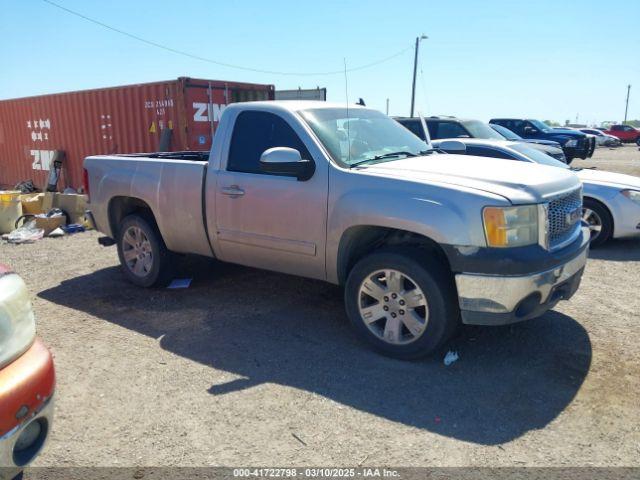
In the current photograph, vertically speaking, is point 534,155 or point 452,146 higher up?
point 452,146

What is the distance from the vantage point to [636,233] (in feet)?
22.9

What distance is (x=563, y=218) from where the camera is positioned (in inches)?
150

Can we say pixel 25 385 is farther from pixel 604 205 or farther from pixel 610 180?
pixel 610 180

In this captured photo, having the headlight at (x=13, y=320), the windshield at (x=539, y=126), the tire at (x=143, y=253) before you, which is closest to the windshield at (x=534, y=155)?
the tire at (x=143, y=253)

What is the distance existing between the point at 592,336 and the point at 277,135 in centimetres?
309

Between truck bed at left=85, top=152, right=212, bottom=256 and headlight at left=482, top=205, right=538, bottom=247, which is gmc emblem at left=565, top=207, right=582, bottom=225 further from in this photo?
truck bed at left=85, top=152, right=212, bottom=256

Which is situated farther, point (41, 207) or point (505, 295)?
point (41, 207)

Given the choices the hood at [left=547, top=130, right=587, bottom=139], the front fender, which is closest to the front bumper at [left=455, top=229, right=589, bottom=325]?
the front fender

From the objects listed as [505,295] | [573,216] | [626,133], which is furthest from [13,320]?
[626,133]

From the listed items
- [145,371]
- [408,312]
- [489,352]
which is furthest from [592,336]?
[145,371]

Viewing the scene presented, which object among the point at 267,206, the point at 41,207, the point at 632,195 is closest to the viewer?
the point at 267,206

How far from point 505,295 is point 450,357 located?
0.72 meters

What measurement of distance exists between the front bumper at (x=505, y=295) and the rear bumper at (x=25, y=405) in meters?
2.48

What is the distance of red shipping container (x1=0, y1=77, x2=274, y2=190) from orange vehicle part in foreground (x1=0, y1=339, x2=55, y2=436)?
8.81 meters
